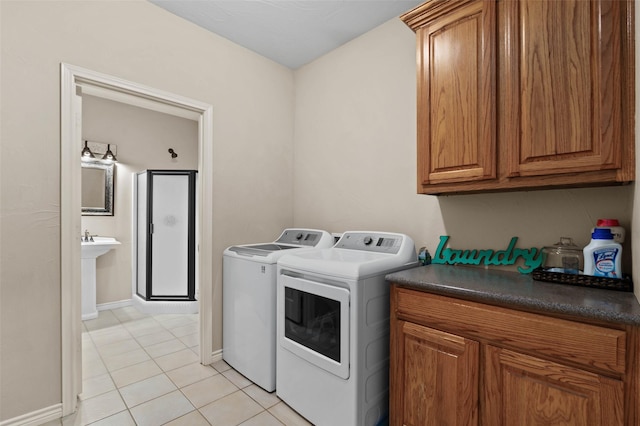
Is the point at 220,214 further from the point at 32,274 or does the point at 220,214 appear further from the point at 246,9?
the point at 246,9

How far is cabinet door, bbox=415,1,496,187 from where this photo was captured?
152 centimetres

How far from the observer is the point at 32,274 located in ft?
5.59

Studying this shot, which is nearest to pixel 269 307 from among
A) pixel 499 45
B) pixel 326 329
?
pixel 326 329

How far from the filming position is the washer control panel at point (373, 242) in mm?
1982

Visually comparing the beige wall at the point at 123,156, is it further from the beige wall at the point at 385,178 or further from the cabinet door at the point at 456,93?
the cabinet door at the point at 456,93

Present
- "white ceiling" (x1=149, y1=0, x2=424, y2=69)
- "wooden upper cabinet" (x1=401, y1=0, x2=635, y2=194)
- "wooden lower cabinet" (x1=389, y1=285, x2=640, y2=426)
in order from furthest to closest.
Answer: "white ceiling" (x1=149, y1=0, x2=424, y2=69) < "wooden upper cabinet" (x1=401, y1=0, x2=635, y2=194) < "wooden lower cabinet" (x1=389, y1=285, x2=640, y2=426)

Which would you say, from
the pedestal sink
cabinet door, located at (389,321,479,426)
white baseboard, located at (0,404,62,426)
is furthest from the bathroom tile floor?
cabinet door, located at (389,321,479,426)

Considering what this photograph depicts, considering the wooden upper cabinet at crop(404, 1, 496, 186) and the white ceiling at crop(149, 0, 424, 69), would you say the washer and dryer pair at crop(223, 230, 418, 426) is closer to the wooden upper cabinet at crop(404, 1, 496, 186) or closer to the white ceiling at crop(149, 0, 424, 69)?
the wooden upper cabinet at crop(404, 1, 496, 186)

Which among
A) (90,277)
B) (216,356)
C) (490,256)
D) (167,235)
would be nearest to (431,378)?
(490,256)

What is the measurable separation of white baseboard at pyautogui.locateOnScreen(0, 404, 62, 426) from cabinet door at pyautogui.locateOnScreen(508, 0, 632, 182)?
9.19 feet

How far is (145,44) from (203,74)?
1.40 ft

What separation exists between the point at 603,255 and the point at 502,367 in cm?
69

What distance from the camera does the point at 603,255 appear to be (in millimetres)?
1344

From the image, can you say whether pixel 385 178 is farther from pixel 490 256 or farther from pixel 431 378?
pixel 431 378
